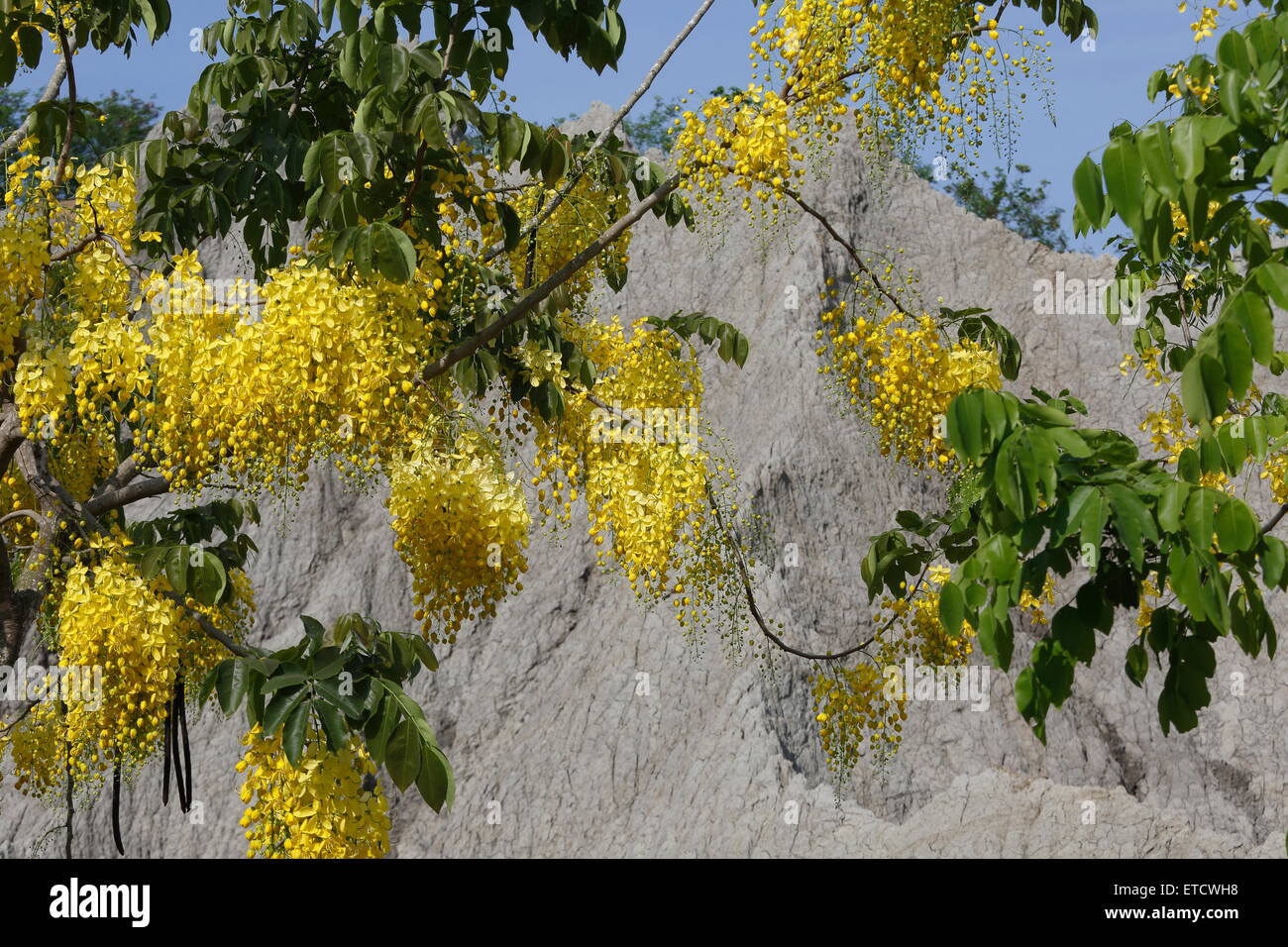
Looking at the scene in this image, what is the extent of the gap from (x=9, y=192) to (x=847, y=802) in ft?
22.0

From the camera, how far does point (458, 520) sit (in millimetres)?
3766

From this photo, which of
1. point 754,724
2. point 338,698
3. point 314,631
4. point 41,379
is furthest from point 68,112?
→ point 754,724

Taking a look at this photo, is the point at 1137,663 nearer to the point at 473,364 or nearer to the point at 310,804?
the point at 310,804

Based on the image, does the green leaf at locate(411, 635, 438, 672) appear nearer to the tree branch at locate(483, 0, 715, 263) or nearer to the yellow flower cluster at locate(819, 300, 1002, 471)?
the tree branch at locate(483, 0, 715, 263)

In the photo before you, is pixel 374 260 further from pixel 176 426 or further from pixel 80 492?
pixel 80 492

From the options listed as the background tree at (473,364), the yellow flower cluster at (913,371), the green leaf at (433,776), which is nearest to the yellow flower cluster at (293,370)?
the background tree at (473,364)

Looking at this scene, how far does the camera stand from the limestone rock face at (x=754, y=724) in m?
8.84

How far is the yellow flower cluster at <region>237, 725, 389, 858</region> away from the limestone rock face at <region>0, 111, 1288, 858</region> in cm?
494

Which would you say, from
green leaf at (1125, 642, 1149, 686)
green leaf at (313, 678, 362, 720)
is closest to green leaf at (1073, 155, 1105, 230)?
green leaf at (1125, 642, 1149, 686)

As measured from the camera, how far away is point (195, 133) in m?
4.61

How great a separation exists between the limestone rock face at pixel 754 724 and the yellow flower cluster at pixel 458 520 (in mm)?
4520

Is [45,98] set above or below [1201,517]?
above

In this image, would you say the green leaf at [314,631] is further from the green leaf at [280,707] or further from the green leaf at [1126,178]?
the green leaf at [1126,178]

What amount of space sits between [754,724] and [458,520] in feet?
20.6
